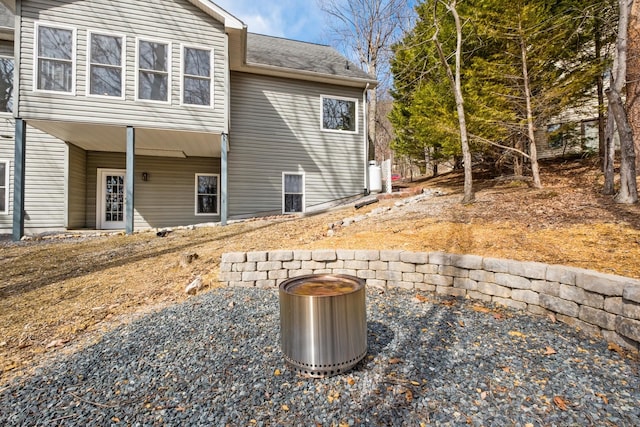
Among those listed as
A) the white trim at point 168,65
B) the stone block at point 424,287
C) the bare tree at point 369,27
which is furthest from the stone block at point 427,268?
the bare tree at point 369,27

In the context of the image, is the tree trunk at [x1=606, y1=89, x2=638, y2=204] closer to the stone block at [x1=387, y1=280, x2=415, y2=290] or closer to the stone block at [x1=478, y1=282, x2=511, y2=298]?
the stone block at [x1=478, y1=282, x2=511, y2=298]

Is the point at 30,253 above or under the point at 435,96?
under

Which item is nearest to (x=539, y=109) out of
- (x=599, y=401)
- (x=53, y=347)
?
(x=599, y=401)

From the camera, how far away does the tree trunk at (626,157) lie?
5062mm

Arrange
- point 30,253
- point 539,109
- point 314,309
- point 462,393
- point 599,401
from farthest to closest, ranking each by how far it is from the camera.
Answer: point 539,109 → point 30,253 → point 314,309 → point 462,393 → point 599,401

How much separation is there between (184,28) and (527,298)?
30.8ft

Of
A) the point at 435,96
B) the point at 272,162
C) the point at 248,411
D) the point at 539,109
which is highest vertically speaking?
the point at 435,96

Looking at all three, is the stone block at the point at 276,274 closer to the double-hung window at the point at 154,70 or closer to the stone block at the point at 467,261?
the stone block at the point at 467,261

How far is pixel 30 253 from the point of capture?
596 centimetres

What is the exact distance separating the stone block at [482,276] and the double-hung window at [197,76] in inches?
296

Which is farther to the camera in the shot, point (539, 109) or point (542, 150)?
point (542, 150)

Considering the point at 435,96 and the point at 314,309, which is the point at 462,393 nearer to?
the point at 314,309

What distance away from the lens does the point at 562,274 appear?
2.84 metres

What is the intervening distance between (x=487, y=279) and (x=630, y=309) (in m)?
1.20
